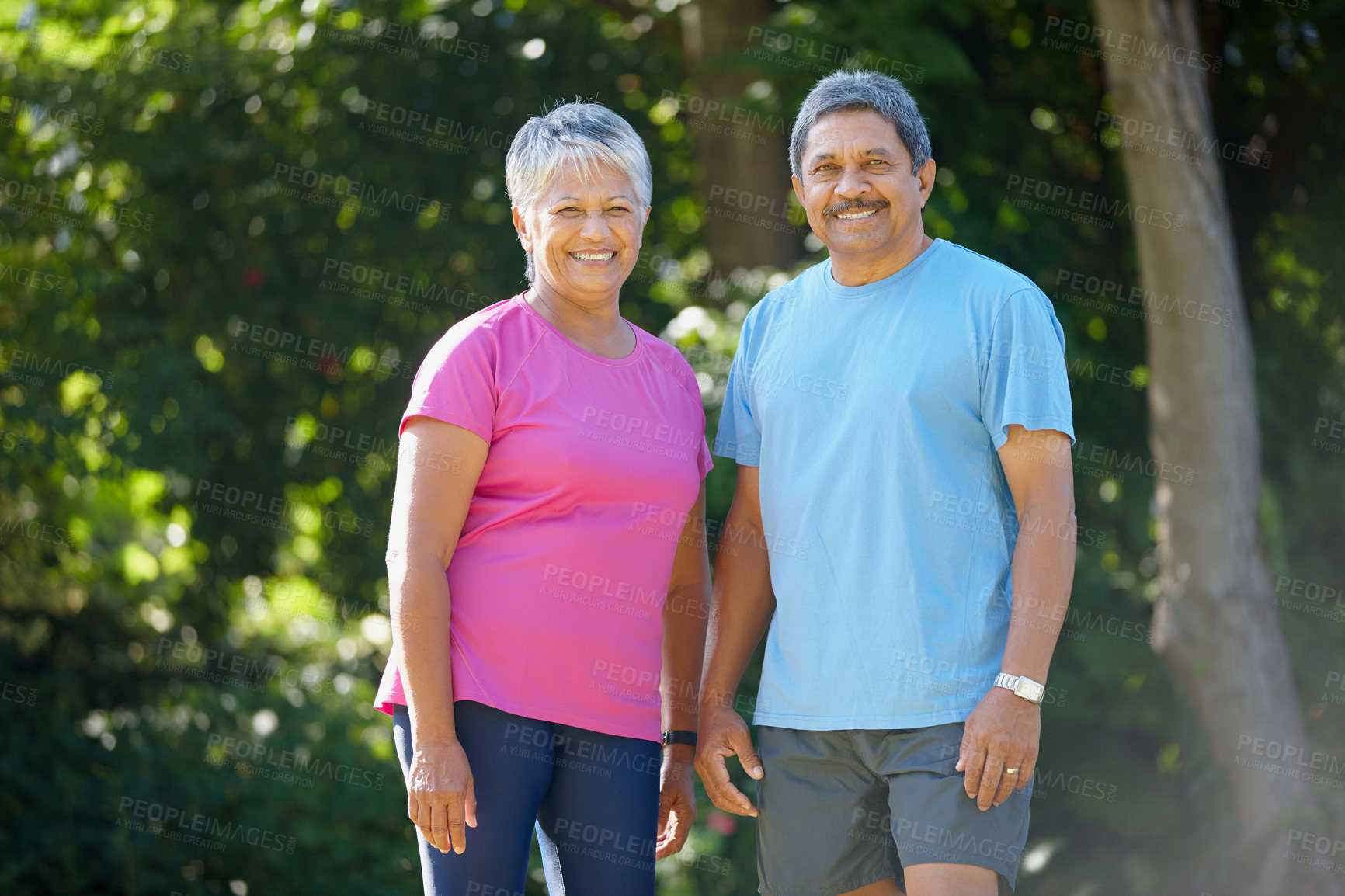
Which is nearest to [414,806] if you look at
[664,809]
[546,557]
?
[546,557]

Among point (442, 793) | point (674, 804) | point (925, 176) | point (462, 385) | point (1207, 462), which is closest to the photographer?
point (442, 793)

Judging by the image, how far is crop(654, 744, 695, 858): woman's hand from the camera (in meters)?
2.49

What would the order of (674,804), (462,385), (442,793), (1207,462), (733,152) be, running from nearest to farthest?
(442,793)
(462,385)
(674,804)
(1207,462)
(733,152)

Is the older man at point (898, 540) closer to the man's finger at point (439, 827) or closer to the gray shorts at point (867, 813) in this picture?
the gray shorts at point (867, 813)

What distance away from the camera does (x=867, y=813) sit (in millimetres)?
2262

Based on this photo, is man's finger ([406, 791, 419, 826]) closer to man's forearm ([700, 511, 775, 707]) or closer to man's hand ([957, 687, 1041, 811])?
man's forearm ([700, 511, 775, 707])

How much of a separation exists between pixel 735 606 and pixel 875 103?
105cm

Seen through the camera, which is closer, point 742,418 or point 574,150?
point 574,150

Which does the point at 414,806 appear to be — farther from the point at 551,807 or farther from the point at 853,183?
the point at 853,183

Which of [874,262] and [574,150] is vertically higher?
[574,150]

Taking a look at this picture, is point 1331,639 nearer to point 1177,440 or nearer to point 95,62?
point 1177,440

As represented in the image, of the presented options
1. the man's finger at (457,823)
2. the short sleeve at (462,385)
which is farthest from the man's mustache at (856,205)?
the man's finger at (457,823)

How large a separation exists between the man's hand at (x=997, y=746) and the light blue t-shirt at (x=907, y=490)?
0.06 meters

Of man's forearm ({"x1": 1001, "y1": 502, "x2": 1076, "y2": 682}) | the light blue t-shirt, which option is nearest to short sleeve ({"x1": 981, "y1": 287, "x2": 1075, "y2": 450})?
the light blue t-shirt
